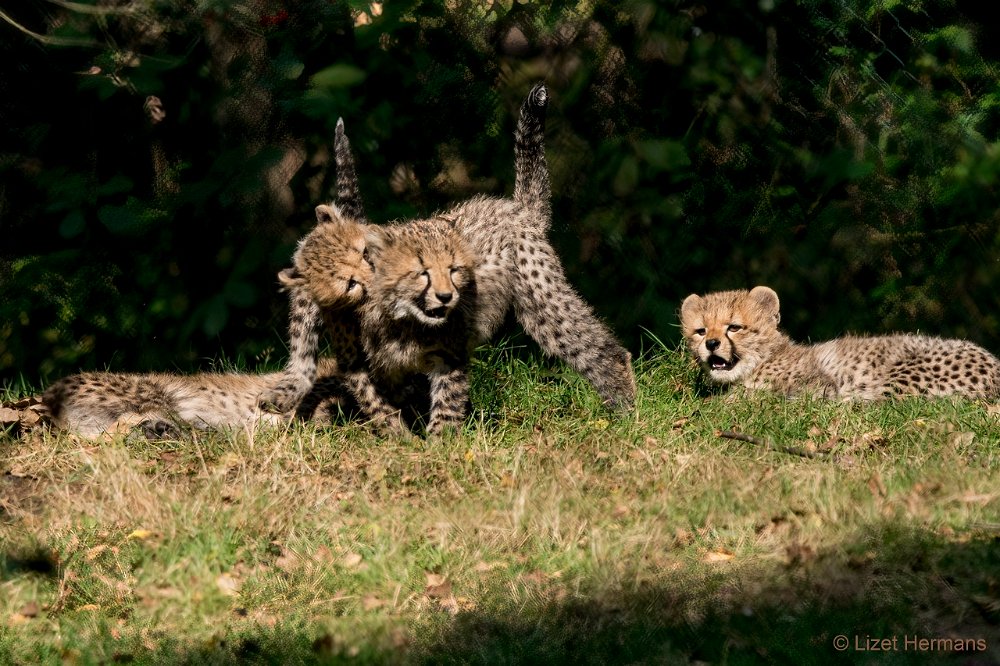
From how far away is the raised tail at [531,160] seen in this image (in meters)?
6.30

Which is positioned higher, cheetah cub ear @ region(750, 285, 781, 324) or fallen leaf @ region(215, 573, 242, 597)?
cheetah cub ear @ region(750, 285, 781, 324)

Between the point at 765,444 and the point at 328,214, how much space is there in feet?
8.06

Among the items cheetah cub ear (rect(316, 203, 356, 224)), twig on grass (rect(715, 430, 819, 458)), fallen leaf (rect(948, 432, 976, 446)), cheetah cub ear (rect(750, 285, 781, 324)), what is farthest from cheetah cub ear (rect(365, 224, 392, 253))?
fallen leaf (rect(948, 432, 976, 446))

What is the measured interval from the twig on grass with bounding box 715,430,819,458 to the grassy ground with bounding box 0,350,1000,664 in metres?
0.03

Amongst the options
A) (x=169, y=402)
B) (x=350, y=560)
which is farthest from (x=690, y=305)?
(x=350, y=560)

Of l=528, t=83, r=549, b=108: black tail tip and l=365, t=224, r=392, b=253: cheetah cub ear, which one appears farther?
l=528, t=83, r=549, b=108: black tail tip

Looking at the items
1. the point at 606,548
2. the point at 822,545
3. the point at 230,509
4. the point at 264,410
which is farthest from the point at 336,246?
the point at 822,545

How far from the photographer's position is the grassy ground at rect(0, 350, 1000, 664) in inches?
144

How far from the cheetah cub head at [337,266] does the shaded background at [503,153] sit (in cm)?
72

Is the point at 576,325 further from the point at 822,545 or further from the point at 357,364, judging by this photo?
the point at 822,545

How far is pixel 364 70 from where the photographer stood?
652 cm

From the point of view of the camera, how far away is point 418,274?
561 cm

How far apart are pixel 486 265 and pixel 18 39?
2.89 meters

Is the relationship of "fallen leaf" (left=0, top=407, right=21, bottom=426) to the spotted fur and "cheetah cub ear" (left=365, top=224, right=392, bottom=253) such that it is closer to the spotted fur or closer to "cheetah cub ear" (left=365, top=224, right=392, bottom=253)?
the spotted fur
